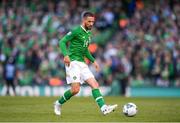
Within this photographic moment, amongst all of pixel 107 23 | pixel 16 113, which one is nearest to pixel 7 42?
pixel 107 23

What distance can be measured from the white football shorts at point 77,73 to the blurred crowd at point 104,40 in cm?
1239

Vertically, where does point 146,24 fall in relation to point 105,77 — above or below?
above

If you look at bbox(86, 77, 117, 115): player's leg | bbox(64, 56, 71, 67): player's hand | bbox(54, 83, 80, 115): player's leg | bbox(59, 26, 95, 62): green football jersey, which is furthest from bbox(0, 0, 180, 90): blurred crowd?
bbox(64, 56, 71, 67): player's hand

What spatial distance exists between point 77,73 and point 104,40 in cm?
1459

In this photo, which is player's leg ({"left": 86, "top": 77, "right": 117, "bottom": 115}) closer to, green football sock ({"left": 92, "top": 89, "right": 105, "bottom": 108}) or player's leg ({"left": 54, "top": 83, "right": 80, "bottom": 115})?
green football sock ({"left": 92, "top": 89, "right": 105, "bottom": 108})

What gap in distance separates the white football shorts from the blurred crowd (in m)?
12.4

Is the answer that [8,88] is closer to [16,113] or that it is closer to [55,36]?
[55,36]

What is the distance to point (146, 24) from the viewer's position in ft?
94.1

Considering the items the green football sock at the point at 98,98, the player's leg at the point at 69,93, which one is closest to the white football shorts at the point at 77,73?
the player's leg at the point at 69,93

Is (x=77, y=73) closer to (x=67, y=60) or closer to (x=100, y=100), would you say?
(x=67, y=60)

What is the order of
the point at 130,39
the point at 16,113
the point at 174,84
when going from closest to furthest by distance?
the point at 16,113 < the point at 174,84 < the point at 130,39

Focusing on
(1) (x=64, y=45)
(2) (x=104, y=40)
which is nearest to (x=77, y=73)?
(1) (x=64, y=45)

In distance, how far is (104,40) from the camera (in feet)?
93.1

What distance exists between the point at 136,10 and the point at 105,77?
4.59 m
